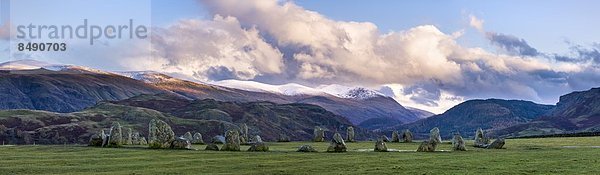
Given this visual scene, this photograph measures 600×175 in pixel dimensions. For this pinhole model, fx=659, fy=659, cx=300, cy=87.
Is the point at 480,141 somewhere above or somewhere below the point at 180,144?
below

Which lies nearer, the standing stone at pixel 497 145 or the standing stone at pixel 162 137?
the standing stone at pixel 497 145

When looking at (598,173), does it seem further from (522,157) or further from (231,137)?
(231,137)

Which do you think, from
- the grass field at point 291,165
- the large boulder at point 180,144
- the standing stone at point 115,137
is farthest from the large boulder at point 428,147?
the standing stone at point 115,137

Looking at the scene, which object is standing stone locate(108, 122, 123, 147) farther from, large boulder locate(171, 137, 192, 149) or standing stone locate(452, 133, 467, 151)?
standing stone locate(452, 133, 467, 151)

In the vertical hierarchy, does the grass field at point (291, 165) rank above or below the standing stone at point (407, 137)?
below

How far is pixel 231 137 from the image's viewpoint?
66.2 m

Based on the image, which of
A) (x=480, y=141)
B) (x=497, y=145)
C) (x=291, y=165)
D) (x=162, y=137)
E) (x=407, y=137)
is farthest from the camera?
(x=407, y=137)

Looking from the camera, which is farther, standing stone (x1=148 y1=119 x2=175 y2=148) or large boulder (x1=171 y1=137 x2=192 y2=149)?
standing stone (x1=148 y1=119 x2=175 y2=148)

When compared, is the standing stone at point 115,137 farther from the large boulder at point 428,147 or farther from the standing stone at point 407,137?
the standing stone at point 407,137

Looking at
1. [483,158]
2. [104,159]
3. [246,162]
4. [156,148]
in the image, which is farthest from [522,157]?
[156,148]

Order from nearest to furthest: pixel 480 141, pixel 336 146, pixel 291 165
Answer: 1. pixel 291 165
2. pixel 336 146
3. pixel 480 141

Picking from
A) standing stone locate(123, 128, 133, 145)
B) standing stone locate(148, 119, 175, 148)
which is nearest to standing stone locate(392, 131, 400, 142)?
standing stone locate(123, 128, 133, 145)

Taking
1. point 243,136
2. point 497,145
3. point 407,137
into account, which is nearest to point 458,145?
point 497,145

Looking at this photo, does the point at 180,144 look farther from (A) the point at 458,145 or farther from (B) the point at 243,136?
(A) the point at 458,145
